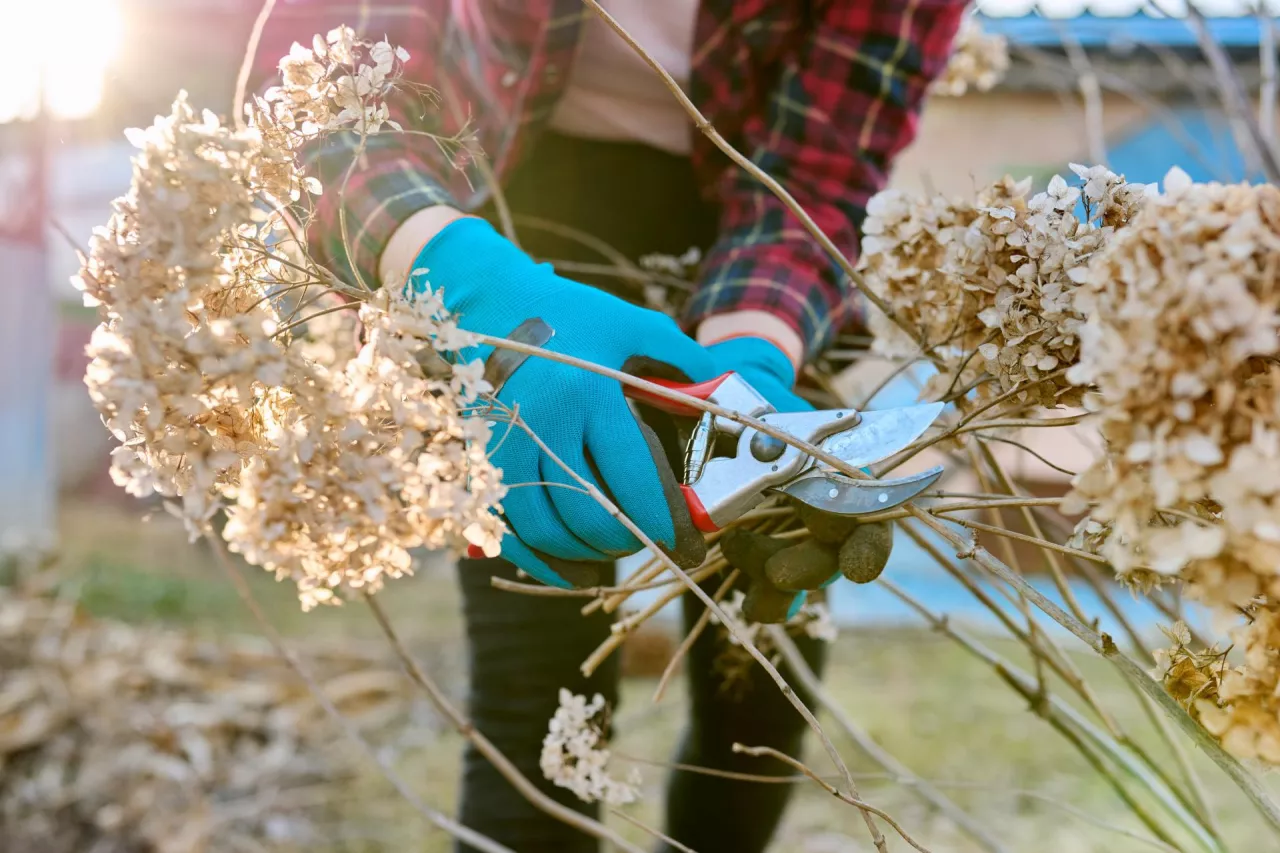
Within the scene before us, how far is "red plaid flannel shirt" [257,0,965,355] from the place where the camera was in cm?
82

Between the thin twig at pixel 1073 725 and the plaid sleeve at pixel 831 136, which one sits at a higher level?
the plaid sleeve at pixel 831 136

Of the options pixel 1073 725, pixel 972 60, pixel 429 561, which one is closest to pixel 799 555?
pixel 1073 725

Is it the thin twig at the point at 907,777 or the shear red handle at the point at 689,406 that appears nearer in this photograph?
the shear red handle at the point at 689,406

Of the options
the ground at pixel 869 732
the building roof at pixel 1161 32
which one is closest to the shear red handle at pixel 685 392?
the ground at pixel 869 732

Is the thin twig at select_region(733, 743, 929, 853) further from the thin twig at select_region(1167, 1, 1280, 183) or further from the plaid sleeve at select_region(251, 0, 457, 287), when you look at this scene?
the thin twig at select_region(1167, 1, 1280, 183)

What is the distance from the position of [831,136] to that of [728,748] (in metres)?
0.72

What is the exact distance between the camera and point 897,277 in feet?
2.02

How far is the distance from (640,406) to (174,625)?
→ 236cm

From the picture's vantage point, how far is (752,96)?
1041mm

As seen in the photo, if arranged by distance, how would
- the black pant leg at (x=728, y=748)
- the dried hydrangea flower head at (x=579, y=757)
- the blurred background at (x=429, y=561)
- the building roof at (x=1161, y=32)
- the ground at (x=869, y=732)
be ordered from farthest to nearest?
the building roof at (x=1161, y=32) → the blurred background at (x=429, y=561) → the ground at (x=869, y=732) → the black pant leg at (x=728, y=748) → the dried hydrangea flower head at (x=579, y=757)

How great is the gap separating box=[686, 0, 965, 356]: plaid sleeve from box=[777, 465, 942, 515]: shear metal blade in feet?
1.13

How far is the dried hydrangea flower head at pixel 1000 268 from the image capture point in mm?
475

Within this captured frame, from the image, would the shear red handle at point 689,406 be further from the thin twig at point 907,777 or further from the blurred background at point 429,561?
the blurred background at point 429,561

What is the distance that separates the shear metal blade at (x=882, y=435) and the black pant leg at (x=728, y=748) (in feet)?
1.73
